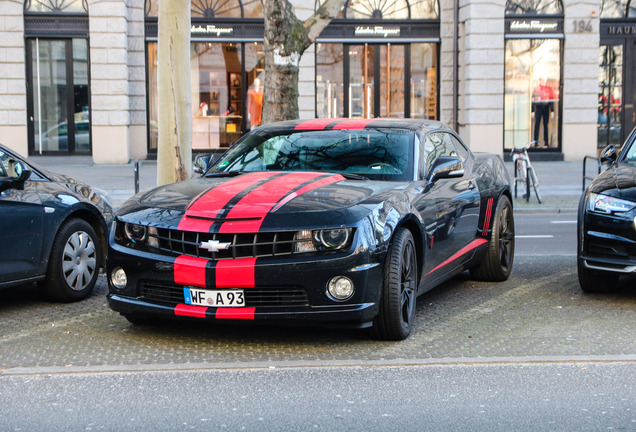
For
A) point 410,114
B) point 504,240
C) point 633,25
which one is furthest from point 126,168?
point 504,240

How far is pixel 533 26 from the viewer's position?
2594 centimetres

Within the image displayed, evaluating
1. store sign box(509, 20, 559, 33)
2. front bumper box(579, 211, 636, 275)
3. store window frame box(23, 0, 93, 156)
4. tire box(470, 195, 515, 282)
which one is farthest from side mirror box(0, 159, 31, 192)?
store sign box(509, 20, 559, 33)

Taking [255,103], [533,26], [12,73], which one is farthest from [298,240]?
[533,26]

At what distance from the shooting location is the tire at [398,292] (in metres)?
6.06

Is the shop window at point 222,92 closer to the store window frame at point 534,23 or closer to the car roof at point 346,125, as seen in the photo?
the store window frame at point 534,23

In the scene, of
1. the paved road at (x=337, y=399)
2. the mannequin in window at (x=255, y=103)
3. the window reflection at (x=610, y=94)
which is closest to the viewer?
the paved road at (x=337, y=399)

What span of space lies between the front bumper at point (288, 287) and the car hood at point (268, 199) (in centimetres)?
26

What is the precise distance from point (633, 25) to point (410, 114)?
6.79m

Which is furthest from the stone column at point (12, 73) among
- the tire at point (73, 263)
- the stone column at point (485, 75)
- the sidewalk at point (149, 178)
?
the tire at point (73, 263)

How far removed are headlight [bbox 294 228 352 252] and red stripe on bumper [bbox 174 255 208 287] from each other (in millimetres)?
604

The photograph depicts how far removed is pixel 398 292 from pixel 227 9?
2093 cm

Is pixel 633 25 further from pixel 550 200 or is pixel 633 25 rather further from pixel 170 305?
pixel 170 305

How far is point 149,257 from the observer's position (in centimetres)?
605

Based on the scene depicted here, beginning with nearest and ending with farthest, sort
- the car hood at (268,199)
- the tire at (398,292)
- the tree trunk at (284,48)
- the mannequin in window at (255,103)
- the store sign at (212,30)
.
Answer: the car hood at (268,199), the tire at (398,292), the tree trunk at (284,48), the store sign at (212,30), the mannequin in window at (255,103)
